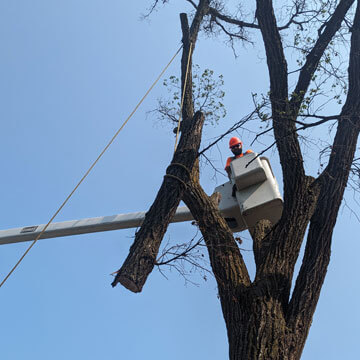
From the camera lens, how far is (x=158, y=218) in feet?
10.5

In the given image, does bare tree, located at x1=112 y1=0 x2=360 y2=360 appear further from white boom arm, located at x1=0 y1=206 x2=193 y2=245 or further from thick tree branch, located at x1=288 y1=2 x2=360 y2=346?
white boom arm, located at x1=0 y1=206 x2=193 y2=245

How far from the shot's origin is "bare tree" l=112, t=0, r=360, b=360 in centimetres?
300

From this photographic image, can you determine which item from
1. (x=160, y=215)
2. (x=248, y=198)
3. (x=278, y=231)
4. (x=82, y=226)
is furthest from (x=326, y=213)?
(x=82, y=226)

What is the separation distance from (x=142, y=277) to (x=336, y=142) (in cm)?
207

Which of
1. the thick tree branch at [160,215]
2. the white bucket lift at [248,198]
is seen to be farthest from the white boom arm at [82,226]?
the thick tree branch at [160,215]

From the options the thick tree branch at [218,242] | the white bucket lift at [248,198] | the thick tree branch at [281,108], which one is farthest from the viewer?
the white bucket lift at [248,198]

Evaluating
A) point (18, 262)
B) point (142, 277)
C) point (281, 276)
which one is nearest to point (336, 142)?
point (281, 276)

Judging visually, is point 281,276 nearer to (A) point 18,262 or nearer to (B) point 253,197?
(B) point 253,197

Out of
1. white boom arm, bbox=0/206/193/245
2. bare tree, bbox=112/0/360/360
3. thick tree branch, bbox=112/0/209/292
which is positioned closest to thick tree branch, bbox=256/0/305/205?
bare tree, bbox=112/0/360/360

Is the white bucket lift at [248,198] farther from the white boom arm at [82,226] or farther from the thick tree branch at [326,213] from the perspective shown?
the thick tree branch at [326,213]

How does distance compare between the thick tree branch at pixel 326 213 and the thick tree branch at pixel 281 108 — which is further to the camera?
the thick tree branch at pixel 281 108

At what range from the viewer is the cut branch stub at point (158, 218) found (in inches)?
110

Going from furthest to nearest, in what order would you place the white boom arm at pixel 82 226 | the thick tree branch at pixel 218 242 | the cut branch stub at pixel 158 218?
the white boom arm at pixel 82 226, the thick tree branch at pixel 218 242, the cut branch stub at pixel 158 218

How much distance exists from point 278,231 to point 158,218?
3.43 ft
